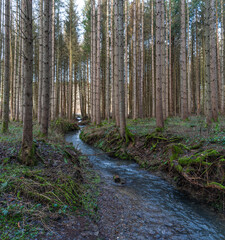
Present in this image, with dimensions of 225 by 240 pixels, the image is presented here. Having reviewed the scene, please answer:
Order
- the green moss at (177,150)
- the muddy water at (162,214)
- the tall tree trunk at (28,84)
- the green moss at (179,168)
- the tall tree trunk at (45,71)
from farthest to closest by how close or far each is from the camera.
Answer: the tall tree trunk at (45,71) < the green moss at (177,150) < the green moss at (179,168) < the tall tree trunk at (28,84) < the muddy water at (162,214)

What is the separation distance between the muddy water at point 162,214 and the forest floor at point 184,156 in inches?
14.3

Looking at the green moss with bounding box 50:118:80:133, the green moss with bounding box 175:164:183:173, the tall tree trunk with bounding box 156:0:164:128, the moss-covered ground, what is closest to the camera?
the moss-covered ground

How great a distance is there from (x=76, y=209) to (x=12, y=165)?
201 cm

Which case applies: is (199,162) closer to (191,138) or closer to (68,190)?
(191,138)

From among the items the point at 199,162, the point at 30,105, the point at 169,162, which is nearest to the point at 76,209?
the point at 30,105

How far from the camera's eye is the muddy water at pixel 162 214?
9.61ft

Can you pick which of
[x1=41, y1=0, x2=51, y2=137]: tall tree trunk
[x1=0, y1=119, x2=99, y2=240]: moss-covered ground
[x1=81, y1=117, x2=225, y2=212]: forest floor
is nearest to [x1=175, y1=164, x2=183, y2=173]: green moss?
[x1=81, y1=117, x2=225, y2=212]: forest floor

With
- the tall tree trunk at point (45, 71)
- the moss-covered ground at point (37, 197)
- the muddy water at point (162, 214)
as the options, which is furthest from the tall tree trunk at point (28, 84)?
the tall tree trunk at point (45, 71)

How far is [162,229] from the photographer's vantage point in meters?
3.02

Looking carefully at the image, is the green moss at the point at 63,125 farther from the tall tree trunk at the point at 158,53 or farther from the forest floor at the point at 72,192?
the tall tree trunk at the point at 158,53

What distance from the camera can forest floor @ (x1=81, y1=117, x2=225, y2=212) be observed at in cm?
408

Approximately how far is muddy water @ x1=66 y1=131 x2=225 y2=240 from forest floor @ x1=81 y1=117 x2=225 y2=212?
362 mm

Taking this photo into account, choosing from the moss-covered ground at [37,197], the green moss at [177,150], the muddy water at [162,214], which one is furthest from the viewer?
the green moss at [177,150]

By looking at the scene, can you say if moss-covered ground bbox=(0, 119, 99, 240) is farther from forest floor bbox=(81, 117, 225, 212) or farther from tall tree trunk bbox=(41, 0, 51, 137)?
forest floor bbox=(81, 117, 225, 212)
